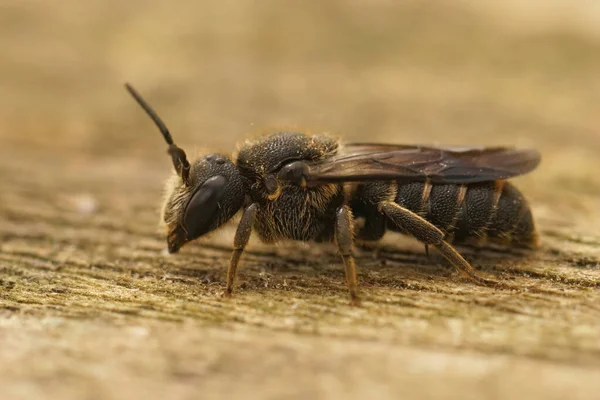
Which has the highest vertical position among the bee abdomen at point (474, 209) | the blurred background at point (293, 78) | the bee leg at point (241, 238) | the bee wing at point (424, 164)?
the blurred background at point (293, 78)

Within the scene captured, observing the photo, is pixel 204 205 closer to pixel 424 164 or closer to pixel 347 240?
pixel 347 240

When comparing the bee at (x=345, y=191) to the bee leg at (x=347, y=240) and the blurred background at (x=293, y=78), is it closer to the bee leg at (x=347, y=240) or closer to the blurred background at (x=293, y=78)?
the bee leg at (x=347, y=240)

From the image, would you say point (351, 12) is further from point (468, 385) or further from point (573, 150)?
point (468, 385)

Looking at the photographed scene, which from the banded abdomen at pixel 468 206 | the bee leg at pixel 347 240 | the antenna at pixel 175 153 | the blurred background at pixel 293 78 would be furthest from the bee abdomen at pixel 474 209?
the antenna at pixel 175 153

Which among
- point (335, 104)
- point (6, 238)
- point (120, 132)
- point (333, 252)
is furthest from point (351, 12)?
point (6, 238)

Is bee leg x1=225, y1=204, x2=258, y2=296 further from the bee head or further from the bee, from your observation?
the bee head

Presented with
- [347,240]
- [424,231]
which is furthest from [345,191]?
[424,231]
